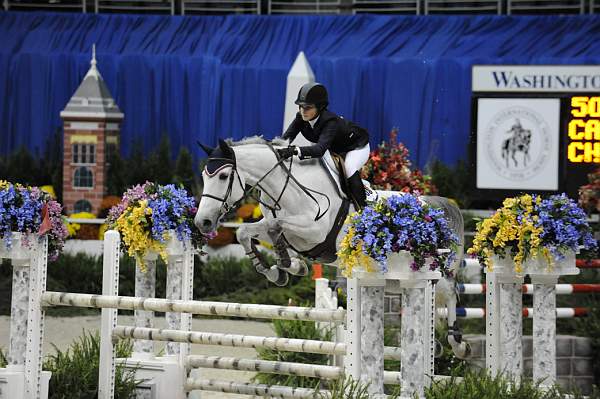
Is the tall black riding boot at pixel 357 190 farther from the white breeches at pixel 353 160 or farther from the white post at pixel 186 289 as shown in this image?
the white post at pixel 186 289

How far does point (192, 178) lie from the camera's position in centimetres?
1489

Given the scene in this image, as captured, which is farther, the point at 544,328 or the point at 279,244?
the point at 279,244

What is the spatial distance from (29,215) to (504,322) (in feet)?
8.26

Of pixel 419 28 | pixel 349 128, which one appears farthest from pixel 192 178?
pixel 349 128

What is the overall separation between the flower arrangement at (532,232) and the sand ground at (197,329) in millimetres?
2973

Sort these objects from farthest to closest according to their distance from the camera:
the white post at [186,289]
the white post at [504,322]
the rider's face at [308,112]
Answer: the rider's face at [308,112] → the white post at [186,289] → the white post at [504,322]

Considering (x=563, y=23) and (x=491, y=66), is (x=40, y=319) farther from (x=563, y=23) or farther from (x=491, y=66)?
(x=563, y=23)

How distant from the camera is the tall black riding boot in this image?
7.66 metres

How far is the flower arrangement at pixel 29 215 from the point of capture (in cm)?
614

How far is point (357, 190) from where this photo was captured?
25.2ft

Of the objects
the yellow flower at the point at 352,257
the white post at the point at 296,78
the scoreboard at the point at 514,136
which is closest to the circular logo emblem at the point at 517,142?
the scoreboard at the point at 514,136

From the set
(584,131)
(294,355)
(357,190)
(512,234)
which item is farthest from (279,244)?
(584,131)

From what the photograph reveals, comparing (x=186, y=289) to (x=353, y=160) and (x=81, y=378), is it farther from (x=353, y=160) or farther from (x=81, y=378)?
(x=353, y=160)

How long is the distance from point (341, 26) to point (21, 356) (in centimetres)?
1034
